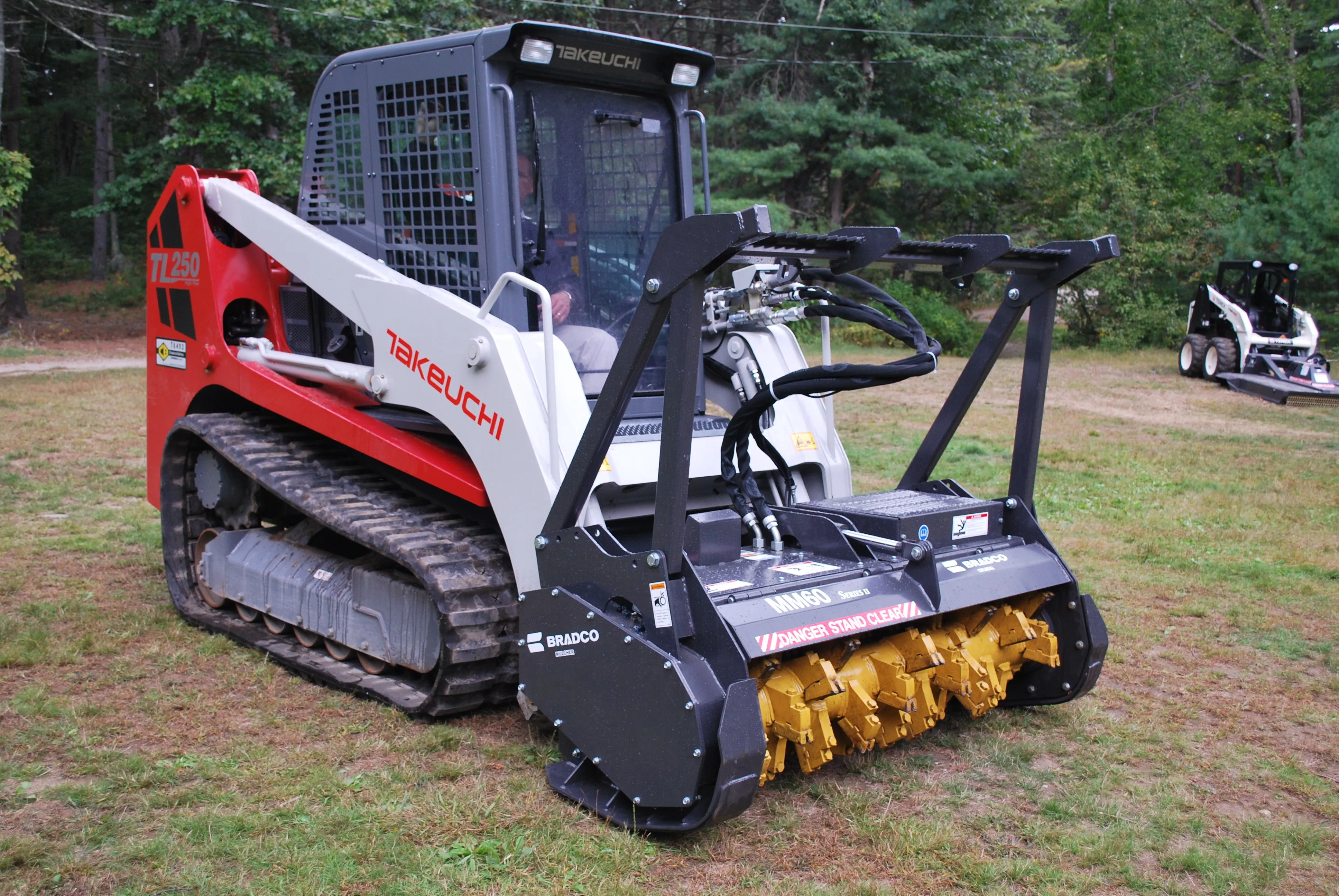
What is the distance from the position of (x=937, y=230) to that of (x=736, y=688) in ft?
88.4

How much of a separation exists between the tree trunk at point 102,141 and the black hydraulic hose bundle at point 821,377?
22345 mm

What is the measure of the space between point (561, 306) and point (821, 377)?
1.31 meters

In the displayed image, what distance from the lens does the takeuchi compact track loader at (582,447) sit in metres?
3.69

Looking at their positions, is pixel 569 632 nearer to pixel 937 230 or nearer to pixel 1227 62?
pixel 937 230

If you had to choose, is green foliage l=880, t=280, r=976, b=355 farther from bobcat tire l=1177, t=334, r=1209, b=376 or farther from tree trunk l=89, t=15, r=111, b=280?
tree trunk l=89, t=15, r=111, b=280

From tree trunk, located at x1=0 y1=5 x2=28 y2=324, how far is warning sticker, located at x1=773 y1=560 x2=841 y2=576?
74.8 ft

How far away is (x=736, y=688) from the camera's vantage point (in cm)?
347

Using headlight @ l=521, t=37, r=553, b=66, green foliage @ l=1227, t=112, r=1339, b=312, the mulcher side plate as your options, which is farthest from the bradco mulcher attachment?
headlight @ l=521, t=37, r=553, b=66

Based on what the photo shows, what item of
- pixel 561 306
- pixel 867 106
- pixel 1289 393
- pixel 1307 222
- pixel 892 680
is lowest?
pixel 892 680

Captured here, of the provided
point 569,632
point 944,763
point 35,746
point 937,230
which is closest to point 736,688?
point 569,632

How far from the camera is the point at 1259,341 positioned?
18.2m

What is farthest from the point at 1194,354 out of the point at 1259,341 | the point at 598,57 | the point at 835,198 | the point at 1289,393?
the point at 598,57

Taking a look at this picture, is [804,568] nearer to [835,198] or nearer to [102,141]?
[835,198]

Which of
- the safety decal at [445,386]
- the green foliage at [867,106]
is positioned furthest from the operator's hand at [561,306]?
the green foliage at [867,106]
